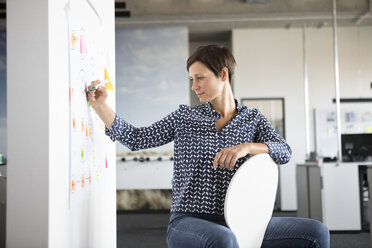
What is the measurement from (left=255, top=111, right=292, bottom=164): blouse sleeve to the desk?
400 centimetres

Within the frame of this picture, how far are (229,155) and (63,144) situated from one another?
558 mm

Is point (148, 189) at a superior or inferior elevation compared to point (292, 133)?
inferior

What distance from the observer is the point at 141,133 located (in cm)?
160

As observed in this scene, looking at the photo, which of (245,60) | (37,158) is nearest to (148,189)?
(245,60)

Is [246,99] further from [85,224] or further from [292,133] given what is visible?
[85,224]

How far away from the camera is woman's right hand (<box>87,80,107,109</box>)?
64.8 inches

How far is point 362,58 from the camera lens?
26.4 feet

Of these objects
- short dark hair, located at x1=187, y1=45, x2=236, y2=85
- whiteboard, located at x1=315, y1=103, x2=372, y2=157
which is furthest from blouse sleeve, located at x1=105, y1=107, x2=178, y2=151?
whiteboard, located at x1=315, y1=103, x2=372, y2=157

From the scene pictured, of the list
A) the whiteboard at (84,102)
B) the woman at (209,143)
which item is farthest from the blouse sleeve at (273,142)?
the whiteboard at (84,102)

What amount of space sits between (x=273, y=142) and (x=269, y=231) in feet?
1.06

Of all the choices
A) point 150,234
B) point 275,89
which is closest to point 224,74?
point 150,234

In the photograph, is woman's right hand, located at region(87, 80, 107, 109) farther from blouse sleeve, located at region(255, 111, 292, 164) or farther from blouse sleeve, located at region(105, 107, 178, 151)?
blouse sleeve, located at region(255, 111, 292, 164)

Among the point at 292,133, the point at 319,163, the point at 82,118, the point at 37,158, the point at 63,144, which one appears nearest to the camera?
the point at 37,158

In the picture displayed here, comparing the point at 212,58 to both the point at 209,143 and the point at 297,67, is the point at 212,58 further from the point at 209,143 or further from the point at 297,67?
the point at 297,67
